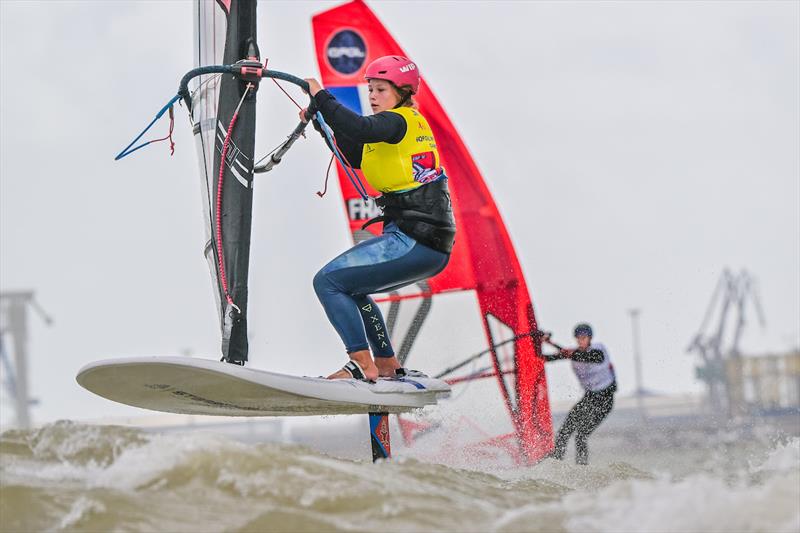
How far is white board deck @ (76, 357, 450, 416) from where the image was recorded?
4273mm

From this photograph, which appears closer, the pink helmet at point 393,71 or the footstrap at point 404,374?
the pink helmet at point 393,71

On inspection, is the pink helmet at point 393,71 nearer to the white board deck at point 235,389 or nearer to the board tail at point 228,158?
the board tail at point 228,158

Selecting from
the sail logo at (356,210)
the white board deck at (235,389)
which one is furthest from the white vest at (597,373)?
the white board deck at (235,389)

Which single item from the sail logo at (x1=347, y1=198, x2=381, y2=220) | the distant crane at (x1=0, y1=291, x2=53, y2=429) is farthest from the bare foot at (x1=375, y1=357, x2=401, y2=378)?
the distant crane at (x1=0, y1=291, x2=53, y2=429)

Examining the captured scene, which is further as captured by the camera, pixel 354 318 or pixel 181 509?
pixel 354 318

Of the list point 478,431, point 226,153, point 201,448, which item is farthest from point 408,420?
point 201,448

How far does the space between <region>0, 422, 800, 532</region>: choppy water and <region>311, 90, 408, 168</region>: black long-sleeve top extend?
126 centimetres

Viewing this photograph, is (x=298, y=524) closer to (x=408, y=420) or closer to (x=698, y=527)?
(x=698, y=527)

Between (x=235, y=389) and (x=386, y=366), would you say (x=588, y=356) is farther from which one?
(x=235, y=389)

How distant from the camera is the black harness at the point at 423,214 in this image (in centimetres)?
454

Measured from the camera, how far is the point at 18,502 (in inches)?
136

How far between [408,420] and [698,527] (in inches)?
294

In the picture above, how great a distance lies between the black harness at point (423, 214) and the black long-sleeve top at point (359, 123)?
24cm

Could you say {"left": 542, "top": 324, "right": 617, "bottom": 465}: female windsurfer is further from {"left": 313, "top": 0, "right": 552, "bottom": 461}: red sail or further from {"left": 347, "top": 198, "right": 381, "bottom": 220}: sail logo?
{"left": 347, "top": 198, "right": 381, "bottom": 220}: sail logo
